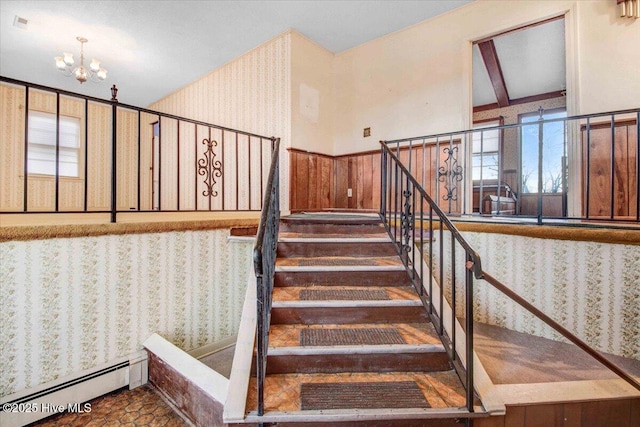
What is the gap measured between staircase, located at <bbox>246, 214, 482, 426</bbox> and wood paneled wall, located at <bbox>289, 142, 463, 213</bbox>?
216 cm

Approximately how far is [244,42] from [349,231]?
3766 millimetres

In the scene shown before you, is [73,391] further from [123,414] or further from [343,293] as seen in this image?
[343,293]

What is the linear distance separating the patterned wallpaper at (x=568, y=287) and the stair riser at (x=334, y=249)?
26.8 inches

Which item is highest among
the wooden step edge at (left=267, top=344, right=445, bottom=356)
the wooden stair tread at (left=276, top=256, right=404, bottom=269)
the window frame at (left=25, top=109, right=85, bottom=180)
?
the window frame at (left=25, top=109, right=85, bottom=180)

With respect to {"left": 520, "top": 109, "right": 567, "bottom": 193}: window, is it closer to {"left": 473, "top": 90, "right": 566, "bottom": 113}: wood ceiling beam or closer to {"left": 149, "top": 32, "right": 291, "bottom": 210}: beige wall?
{"left": 473, "top": 90, "right": 566, "bottom": 113}: wood ceiling beam

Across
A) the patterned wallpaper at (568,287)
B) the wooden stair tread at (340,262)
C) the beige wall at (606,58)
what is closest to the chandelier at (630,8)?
the beige wall at (606,58)

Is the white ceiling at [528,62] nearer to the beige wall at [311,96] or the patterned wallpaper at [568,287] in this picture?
the beige wall at [311,96]

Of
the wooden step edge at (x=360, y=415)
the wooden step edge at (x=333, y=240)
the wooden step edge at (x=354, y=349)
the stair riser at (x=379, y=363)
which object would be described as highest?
the wooden step edge at (x=333, y=240)

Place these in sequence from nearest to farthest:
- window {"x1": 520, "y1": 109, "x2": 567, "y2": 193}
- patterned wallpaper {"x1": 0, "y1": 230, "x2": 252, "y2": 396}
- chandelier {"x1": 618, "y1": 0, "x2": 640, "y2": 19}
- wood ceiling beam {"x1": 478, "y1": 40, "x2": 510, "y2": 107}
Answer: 1. patterned wallpaper {"x1": 0, "y1": 230, "x2": 252, "y2": 396}
2. chandelier {"x1": 618, "y1": 0, "x2": 640, "y2": 19}
3. wood ceiling beam {"x1": 478, "y1": 40, "x2": 510, "y2": 107}
4. window {"x1": 520, "y1": 109, "x2": 567, "y2": 193}

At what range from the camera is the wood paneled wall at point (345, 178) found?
14.0 ft

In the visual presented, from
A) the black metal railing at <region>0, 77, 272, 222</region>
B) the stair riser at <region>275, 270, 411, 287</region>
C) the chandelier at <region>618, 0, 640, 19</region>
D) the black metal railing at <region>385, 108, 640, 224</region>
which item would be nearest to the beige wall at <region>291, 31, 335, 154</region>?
the black metal railing at <region>0, 77, 272, 222</region>

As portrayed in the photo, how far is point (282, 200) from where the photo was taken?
460 centimetres

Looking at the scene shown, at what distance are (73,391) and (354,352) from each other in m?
2.02

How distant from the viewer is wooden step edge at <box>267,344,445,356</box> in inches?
68.9
